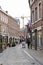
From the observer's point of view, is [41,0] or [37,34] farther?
[37,34]

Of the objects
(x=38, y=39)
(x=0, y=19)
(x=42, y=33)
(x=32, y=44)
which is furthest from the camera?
(x=0, y=19)

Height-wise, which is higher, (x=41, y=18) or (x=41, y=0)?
(x=41, y=0)

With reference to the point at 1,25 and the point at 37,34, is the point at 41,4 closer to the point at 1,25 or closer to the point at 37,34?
the point at 37,34

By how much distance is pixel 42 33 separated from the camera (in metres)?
38.1

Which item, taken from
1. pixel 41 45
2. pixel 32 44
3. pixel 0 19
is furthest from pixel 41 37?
pixel 0 19

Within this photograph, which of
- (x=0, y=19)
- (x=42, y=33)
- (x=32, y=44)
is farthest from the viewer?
(x=0, y=19)

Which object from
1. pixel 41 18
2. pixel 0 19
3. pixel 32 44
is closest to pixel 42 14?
pixel 41 18

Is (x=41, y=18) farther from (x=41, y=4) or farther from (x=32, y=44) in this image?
(x=32, y=44)

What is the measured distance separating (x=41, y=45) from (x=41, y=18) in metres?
3.79

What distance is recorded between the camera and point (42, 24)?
38.2 metres

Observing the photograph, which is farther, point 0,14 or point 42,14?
point 0,14

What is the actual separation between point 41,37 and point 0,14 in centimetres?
4854

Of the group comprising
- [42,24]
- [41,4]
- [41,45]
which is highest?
[41,4]

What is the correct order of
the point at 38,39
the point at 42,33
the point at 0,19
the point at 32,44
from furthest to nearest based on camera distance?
1. the point at 0,19
2. the point at 32,44
3. the point at 38,39
4. the point at 42,33
